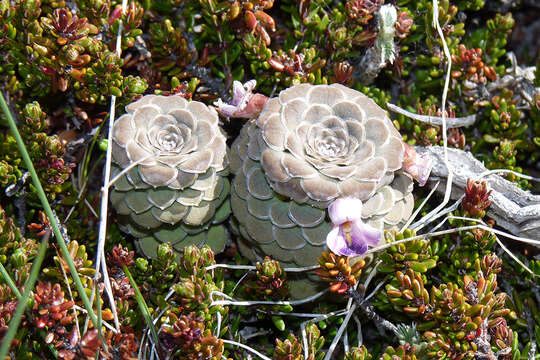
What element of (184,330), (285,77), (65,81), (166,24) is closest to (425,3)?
(285,77)

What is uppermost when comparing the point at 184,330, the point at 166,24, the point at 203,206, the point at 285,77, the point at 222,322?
the point at 166,24

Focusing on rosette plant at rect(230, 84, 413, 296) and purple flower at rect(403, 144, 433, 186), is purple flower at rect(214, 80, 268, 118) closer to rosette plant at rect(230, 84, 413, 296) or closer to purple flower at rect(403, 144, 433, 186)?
rosette plant at rect(230, 84, 413, 296)

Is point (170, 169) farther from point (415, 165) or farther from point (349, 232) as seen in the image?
point (415, 165)

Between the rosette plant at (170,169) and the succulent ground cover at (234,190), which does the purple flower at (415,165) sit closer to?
the succulent ground cover at (234,190)

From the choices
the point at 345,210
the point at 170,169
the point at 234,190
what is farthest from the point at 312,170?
the point at 170,169

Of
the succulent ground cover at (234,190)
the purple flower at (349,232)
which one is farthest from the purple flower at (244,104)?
the purple flower at (349,232)

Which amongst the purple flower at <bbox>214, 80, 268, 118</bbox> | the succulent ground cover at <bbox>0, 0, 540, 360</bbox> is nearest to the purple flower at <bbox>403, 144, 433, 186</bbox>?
the succulent ground cover at <bbox>0, 0, 540, 360</bbox>

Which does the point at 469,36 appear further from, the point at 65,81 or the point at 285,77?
the point at 65,81
